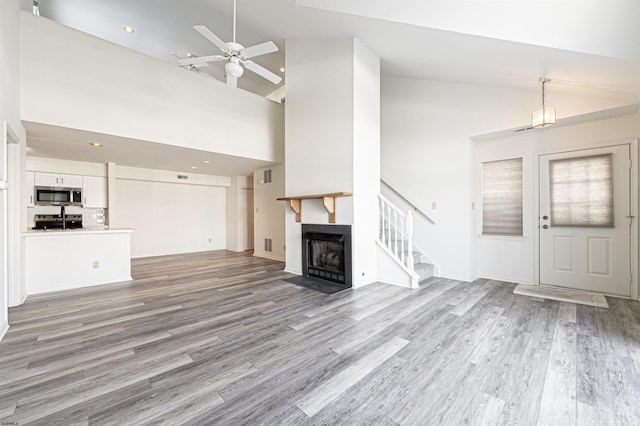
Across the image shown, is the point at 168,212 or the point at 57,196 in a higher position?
the point at 57,196

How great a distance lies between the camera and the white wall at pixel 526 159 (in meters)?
3.61

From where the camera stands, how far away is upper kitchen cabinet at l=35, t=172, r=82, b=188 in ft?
18.5

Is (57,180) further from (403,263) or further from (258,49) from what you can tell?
(403,263)

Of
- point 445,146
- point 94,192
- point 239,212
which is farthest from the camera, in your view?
point 239,212

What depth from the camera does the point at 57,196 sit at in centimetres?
583

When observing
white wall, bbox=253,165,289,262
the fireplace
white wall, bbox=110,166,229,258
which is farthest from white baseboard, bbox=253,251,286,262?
white wall, bbox=110,166,229,258

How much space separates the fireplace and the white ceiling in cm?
277

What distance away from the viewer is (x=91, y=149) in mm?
4852

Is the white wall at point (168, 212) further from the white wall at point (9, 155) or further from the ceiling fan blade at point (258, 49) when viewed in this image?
the ceiling fan blade at point (258, 49)

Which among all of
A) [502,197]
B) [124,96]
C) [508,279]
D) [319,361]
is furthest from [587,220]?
[124,96]

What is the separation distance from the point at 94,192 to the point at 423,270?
7.34 m

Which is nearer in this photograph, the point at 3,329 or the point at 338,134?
the point at 3,329

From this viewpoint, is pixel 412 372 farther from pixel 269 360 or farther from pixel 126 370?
pixel 126 370

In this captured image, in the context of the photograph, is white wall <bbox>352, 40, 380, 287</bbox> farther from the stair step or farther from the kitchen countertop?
the kitchen countertop
